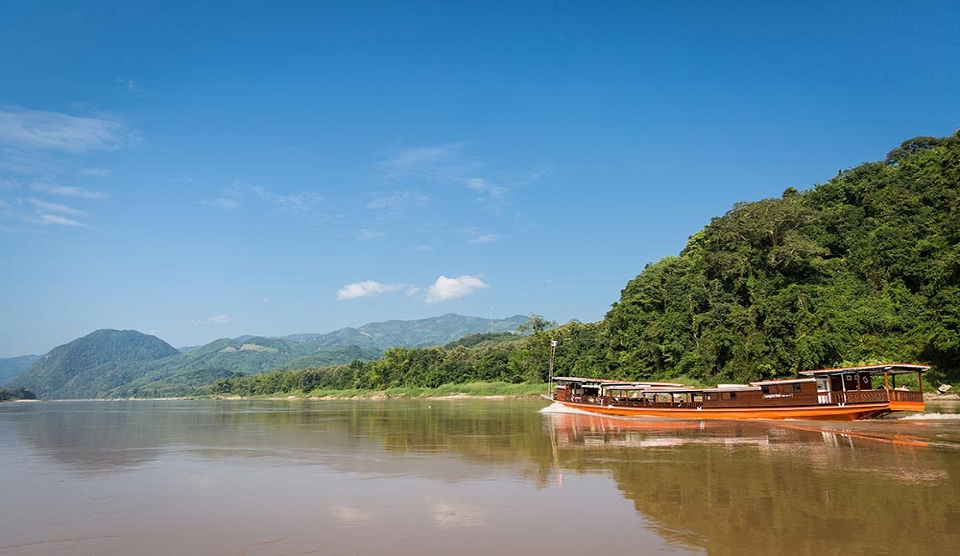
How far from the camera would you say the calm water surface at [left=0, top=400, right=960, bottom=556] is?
10500 millimetres

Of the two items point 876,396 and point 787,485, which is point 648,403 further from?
→ point 787,485

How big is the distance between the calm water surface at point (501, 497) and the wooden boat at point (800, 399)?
24.5 feet

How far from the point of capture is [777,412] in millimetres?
37375

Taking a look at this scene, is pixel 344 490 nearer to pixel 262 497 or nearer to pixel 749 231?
pixel 262 497

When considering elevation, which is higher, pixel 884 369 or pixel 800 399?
pixel 884 369

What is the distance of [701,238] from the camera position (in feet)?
301

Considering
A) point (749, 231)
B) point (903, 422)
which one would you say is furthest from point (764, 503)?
point (749, 231)

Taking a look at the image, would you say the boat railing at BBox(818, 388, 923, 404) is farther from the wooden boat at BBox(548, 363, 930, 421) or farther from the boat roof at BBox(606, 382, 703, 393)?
the boat roof at BBox(606, 382, 703, 393)

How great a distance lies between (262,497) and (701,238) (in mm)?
88503

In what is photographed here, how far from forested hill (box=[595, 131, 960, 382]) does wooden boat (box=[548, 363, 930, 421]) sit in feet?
43.4

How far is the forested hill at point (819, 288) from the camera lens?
2035 inches

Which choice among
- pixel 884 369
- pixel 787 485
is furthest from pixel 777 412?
pixel 787 485

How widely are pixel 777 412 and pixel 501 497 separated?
30.1 meters

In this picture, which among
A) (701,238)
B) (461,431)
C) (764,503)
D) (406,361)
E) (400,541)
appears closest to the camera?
(400,541)
